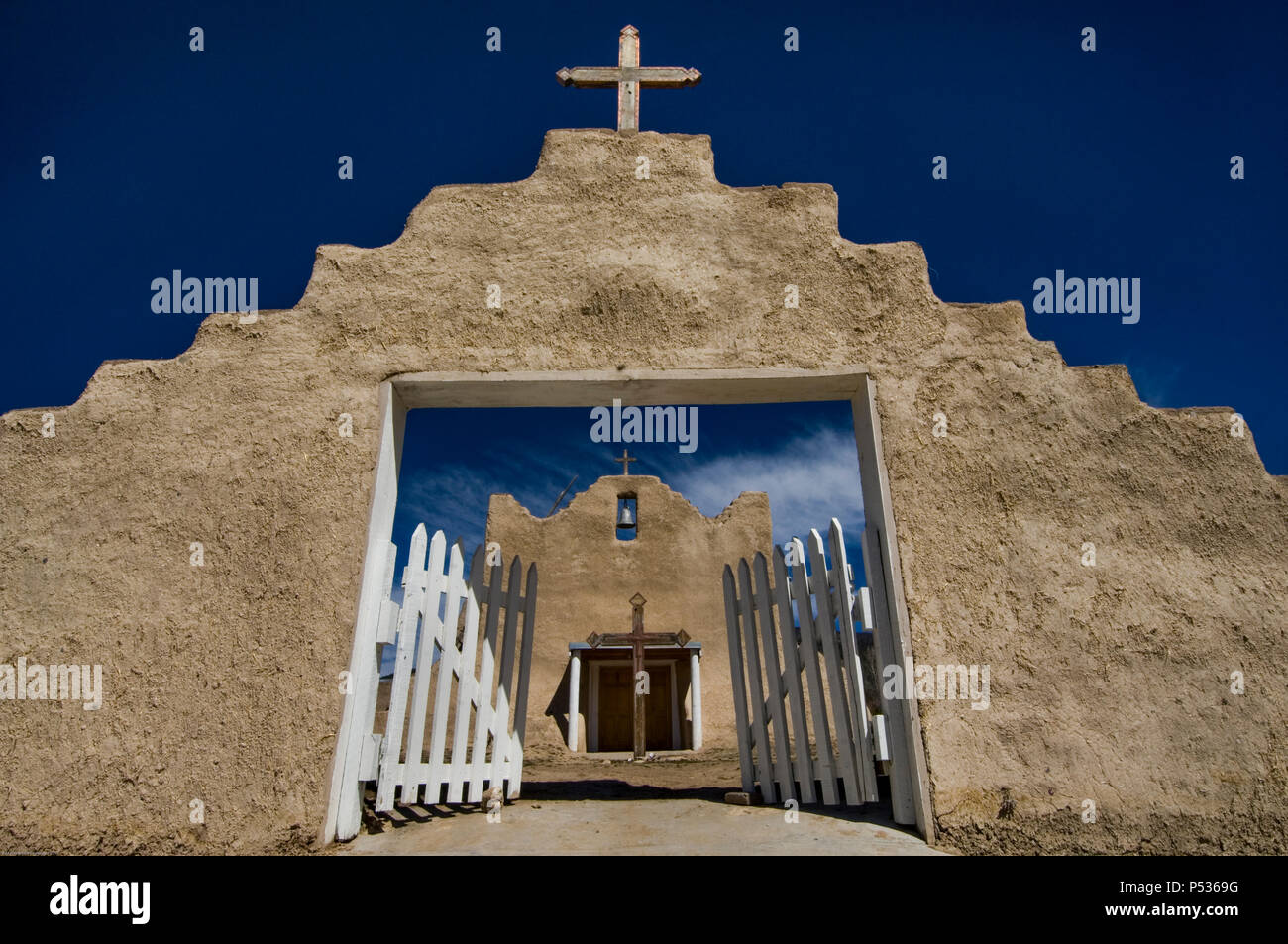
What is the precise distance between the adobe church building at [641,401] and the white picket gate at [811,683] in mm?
309

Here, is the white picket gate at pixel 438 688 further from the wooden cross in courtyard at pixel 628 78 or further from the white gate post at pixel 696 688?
the white gate post at pixel 696 688

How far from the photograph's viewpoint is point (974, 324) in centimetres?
472

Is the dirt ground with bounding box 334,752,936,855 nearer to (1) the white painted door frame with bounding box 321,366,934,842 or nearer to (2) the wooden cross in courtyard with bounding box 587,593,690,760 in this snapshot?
(1) the white painted door frame with bounding box 321,366,934,842

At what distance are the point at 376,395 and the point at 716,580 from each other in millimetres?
10230

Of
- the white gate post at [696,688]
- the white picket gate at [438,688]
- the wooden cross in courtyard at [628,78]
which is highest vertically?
the wooden cross in courtyard at [628,78]

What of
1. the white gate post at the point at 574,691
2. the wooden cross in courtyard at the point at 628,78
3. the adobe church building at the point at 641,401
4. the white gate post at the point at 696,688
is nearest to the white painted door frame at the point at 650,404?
the adobe church building at the point at 641,401

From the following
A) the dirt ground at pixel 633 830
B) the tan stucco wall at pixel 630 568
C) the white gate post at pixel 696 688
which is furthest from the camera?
the tan stucco wall at pixel 630 568

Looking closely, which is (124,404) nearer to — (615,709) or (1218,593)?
(1218,593)

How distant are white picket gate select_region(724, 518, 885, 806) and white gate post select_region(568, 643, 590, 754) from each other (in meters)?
8.26

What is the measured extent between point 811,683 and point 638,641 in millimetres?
8208

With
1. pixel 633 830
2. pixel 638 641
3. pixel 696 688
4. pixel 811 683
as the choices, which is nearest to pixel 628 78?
pixel 811 683

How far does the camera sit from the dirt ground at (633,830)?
373 cm

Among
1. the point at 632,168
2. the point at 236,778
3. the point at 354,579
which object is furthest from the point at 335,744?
the point at 632,168

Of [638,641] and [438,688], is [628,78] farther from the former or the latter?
[638,641]
